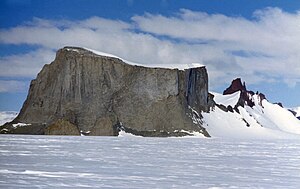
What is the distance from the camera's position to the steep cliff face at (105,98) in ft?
367

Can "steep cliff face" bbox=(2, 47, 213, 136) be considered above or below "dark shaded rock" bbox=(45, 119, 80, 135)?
above

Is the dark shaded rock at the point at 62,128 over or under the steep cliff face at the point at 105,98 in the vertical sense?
under

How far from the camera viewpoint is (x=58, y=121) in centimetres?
10775

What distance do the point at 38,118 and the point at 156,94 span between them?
29494mm

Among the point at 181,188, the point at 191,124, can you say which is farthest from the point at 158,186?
the point at 191,124

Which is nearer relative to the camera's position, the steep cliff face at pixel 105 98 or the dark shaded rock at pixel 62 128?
the dark shaded rock at pixel 62 128

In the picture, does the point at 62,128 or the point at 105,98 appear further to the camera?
the point at 105,98

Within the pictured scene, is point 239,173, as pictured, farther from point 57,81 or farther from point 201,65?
point 201,65

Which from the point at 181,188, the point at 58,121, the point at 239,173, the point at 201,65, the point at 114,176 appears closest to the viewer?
the point at 181,188

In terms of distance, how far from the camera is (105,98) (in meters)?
117

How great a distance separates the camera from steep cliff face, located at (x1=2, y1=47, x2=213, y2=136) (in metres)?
112

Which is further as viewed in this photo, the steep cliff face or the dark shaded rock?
the steep cliff face

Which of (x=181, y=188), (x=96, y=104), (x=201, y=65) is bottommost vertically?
(x=181, y=188)

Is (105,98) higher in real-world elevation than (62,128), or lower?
higher
